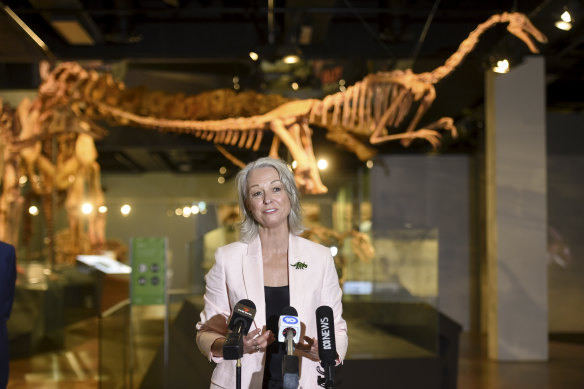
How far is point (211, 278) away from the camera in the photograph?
2420mm

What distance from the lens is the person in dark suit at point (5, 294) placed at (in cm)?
339

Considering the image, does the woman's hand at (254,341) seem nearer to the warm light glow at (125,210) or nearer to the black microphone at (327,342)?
the black microphone at (327,342)

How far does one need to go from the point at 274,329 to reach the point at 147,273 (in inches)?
131

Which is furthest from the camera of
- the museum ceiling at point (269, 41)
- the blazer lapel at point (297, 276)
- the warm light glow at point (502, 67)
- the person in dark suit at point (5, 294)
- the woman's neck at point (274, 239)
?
the museum ceiling at point (269, 41)

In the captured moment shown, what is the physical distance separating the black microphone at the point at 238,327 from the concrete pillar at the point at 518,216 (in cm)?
624

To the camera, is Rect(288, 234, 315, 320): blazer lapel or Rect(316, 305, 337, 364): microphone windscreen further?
Rect(288, 234, 315, 320): blazer lapel

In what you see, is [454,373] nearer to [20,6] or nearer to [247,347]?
[247,347]

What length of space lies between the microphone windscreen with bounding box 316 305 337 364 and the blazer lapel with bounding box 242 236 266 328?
1.06ft

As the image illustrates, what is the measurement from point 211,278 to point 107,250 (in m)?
6.76

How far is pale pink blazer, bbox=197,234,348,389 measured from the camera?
2.32 metres

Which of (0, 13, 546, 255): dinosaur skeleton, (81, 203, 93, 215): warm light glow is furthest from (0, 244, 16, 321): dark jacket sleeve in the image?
(81, 203, 93, 215): warm light glow

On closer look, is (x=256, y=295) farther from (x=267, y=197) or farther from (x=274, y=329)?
(x=267, y=197)

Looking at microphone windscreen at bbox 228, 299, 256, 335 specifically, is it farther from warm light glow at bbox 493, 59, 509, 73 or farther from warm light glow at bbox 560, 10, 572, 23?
warm light glow at bbox 493, 59, 509, 73

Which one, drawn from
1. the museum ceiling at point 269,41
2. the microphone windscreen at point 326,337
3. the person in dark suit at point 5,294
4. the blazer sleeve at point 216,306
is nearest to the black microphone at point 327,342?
the microphone windscreen at point 326,337
